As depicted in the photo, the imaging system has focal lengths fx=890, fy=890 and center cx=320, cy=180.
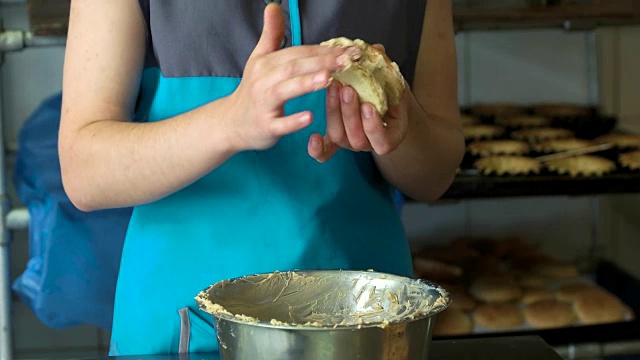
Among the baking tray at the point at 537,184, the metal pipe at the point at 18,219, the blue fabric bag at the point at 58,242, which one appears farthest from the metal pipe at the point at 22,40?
the baking tray at the point at 537,184

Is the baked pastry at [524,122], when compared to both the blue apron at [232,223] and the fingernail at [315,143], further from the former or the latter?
the fingernail at [315,143]

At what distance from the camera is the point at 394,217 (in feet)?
3.35

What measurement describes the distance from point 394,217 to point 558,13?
1064mm

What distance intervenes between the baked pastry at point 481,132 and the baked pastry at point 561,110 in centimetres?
20

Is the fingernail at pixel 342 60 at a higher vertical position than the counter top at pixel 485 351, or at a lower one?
higher

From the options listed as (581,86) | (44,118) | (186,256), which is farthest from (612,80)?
(186,256)

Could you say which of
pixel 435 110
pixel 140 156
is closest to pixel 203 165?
pixel 140 156

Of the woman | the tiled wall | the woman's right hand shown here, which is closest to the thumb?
the woman's right hand

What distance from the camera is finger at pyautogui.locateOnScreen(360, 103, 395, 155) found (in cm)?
74

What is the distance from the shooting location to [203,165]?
2.74 ft

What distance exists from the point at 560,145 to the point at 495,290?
0.35 meters

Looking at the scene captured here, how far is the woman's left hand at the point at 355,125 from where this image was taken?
2.43 feet

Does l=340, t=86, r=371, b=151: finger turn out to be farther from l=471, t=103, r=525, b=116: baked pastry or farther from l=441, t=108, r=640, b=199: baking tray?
l=471, t=103, r=525, b=116: baked pastry

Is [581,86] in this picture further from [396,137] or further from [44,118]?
[396,137]
